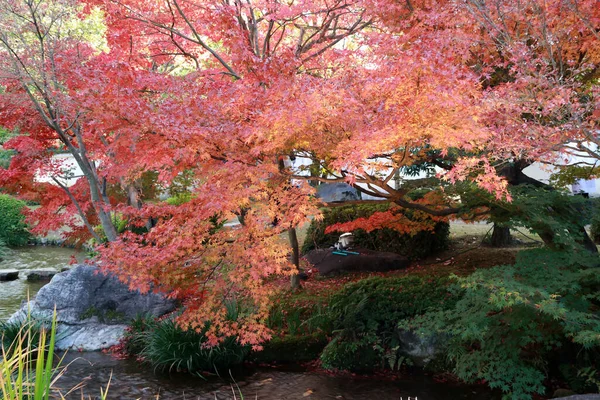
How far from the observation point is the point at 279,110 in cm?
521

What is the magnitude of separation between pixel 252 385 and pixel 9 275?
927 cm

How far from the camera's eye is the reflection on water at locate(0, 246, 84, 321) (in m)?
11.3

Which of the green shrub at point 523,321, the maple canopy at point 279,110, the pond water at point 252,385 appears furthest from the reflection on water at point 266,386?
the maple canopy at point 279,110

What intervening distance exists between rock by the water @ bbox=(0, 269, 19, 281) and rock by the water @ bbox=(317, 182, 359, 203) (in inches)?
321

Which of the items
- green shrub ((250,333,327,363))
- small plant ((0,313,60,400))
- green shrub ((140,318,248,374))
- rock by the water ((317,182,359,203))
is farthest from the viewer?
rock by the water ((317,182,359,203))

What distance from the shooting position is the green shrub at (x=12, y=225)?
16969mm

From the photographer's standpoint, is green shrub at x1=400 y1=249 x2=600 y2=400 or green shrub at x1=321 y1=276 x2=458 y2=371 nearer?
green shrub at x1=400 y1=249 x2=600 y2=400

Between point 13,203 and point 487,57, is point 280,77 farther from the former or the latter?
point 13,203

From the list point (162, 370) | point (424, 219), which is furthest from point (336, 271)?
point (162, 370)

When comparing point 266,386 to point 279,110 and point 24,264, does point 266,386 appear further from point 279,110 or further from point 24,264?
point 24,264

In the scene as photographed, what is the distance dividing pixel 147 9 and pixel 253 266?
5016 millimetres

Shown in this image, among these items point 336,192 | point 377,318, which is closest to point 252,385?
point 377,318

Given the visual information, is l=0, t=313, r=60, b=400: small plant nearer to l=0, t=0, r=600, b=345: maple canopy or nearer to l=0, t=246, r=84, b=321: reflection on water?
l=0, t=0, r=600, b=345: maple canopy

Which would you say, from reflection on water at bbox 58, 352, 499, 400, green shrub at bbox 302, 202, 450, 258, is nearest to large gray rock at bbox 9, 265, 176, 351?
reflection on water at bbox 58, 352, 499, 400
